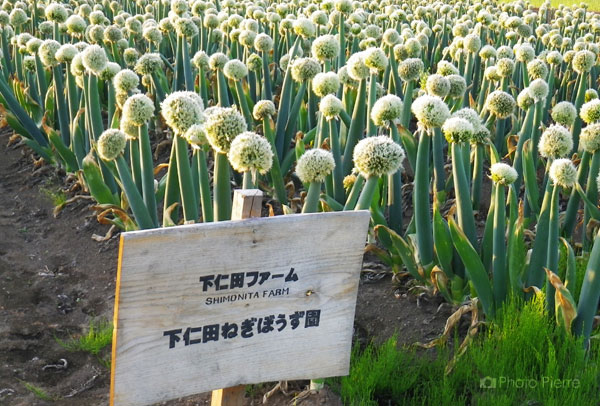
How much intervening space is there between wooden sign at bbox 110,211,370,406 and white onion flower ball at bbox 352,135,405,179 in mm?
491

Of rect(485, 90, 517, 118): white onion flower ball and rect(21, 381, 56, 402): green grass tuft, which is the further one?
rect(485, 90, 517, 118): white onion flower ball

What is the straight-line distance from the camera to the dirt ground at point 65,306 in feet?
9.29

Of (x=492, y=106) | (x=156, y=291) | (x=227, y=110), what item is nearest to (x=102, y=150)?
(x=227, y=110)

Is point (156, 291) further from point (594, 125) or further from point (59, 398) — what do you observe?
point (594, 125)

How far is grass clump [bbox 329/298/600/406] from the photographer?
2.47m

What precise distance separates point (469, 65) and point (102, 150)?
113 inches

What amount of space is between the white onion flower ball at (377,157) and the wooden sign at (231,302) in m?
0.49

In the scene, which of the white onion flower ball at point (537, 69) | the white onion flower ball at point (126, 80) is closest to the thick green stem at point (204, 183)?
the white onion flower ball at point (126, 80)

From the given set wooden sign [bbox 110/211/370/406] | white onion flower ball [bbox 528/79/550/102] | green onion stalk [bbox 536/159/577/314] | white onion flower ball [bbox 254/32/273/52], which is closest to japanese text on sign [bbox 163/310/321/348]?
wooden sign [bbox 110/211/370/406]

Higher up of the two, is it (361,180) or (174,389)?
(361,180)

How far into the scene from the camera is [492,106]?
3.59 m

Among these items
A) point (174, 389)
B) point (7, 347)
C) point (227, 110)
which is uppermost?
point (227, 110)

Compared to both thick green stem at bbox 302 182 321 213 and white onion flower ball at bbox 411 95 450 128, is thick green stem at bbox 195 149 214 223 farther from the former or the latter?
white onion flower ball at bbox 411 95 450 128

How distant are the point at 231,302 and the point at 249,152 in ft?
1.61
